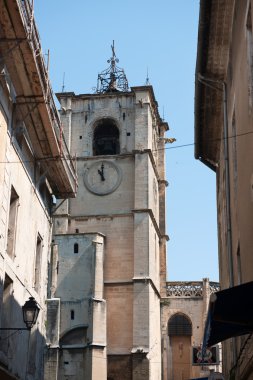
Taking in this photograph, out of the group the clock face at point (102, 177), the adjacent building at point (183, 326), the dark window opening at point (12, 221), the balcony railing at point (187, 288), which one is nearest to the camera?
the dark window opening at point (12, 221)

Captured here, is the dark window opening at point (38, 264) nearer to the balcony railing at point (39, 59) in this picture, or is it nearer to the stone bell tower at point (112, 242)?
the balcony railing at point (39, 59)

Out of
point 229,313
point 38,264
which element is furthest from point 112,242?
point 229,313

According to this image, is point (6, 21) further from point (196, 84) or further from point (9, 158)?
point (196, 84)

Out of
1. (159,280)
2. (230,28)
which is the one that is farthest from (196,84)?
(159,280)

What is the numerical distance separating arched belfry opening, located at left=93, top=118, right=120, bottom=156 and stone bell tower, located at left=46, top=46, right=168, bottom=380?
68 mm

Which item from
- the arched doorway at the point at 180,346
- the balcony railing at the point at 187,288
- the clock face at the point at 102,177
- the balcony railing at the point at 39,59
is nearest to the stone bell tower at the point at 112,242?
the clock face at the point at 102,177

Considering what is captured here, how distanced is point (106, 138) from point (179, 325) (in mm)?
13466

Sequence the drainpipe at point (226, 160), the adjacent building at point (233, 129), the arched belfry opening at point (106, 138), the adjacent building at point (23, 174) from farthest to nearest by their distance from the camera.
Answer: the arched belfry opening at point (106, 138) < the drainpipe at point (226, 160) < the adjacent building at point (23, 174) < the adjacent building at point (233, 129)

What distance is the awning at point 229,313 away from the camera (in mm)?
7926

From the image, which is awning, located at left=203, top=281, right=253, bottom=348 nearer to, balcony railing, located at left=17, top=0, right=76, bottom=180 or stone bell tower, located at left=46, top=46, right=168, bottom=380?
balcony railing, located at left=17, top=0, right=76, bottom=180

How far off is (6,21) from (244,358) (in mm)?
7028

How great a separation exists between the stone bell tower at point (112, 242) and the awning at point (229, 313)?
29.5 meters

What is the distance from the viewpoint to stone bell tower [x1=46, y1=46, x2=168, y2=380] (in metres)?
40.0

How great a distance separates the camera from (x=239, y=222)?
1289cm
